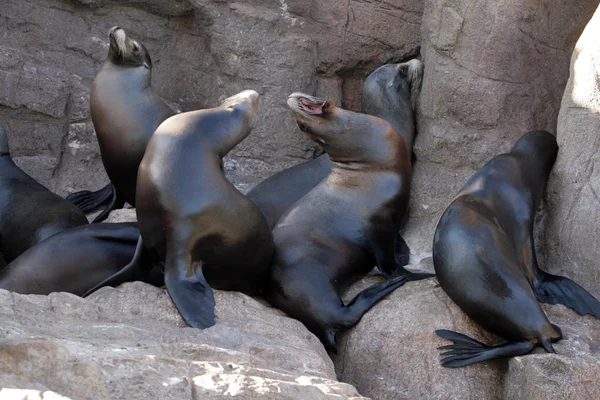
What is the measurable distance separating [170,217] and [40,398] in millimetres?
2294

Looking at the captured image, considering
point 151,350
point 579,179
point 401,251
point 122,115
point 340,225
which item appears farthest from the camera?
point 122,115

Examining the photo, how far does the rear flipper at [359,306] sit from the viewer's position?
519 centimetres

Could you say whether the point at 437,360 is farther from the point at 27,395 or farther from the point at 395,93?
the point at 395,93

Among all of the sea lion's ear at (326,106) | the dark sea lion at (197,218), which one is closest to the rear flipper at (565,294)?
the dark sea lion at (197,218)

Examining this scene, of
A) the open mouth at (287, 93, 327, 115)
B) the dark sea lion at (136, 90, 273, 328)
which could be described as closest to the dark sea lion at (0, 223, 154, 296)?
the dark sea lion at (136, 90, 273, 328)

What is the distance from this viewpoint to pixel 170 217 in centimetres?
516

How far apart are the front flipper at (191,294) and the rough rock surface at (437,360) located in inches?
28.7

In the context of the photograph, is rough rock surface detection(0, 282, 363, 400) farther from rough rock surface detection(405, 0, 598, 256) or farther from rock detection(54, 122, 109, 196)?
rock detection(54, 122, 109, 196)

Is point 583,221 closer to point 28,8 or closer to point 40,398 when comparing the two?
point 40,398

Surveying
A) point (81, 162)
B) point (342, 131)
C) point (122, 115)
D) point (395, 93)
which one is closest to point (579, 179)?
point (342, 131)

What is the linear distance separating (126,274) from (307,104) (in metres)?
1.60

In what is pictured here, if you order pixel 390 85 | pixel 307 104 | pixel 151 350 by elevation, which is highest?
pixel 151 350

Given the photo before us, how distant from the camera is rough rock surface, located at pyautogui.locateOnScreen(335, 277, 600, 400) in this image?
177 inches

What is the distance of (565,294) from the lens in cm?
530
